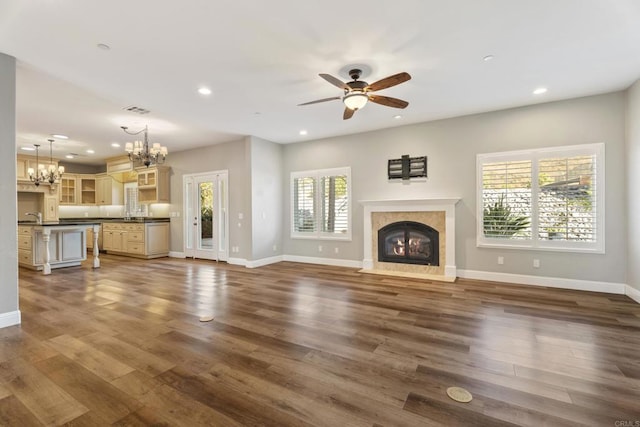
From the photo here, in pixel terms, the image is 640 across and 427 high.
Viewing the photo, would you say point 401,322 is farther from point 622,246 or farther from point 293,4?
point 622,246

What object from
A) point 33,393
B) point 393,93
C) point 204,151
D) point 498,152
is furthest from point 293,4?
point 204,151

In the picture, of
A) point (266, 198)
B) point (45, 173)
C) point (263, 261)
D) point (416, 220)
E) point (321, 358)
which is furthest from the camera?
point (45, 173)

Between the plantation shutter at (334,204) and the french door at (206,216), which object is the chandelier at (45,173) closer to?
the french door at (206,216)

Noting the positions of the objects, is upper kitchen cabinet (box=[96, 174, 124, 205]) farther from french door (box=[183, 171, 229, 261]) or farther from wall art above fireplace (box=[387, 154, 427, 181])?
wall art above fireplace (box=[387, 154, 427, 181])

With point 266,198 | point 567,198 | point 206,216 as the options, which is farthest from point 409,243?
point 206,216

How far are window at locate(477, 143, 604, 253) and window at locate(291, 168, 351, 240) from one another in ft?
8.70

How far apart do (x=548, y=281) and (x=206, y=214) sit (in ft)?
24.1

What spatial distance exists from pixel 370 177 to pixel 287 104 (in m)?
2.44

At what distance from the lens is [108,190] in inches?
371

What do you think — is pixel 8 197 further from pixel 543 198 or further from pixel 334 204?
pixel 543 198

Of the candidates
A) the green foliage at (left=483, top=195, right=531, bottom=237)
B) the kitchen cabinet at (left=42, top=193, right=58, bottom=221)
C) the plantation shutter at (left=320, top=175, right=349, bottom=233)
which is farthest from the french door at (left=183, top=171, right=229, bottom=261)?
the green foliage at (left=483, top=195, right=531, bottom=237)

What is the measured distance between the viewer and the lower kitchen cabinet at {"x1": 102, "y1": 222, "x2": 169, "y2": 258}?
7711 mm

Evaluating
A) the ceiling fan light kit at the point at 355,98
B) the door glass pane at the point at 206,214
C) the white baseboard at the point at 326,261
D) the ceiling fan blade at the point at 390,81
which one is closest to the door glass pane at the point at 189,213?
the door glass pane at the point at 206,214

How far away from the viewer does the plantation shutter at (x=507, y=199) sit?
4785 millimetres
